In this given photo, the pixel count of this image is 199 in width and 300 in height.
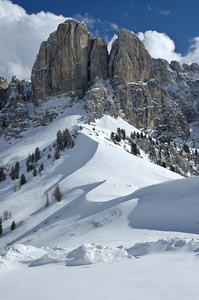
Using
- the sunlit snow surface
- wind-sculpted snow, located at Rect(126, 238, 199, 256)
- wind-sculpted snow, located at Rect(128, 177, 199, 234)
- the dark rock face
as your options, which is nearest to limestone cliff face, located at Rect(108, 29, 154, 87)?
the dark rock face

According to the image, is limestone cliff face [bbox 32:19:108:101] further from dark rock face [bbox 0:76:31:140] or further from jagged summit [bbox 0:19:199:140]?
dark rock face [bbox 0:76:31:140]

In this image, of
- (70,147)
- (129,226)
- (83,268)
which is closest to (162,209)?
(129,226)

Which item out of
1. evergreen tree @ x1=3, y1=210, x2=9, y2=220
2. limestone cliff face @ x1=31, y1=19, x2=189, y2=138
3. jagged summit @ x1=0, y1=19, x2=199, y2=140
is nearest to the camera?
evergreen tree @ x1=3, y1=210, x2=9, y2=220

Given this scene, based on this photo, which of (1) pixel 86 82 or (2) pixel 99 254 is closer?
(2) pixel 99 254

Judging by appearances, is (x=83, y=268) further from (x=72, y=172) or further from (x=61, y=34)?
(x=61, y=34)

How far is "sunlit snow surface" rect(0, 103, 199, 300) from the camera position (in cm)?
646

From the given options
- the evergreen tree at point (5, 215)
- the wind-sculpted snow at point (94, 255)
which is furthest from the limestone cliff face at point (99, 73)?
the wind-sculpted snow at point (94, 255)

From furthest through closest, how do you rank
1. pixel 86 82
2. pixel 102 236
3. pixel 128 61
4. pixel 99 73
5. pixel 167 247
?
pixel 99 73 < pixel 128 61 < pixel 86 82 < pixel 102 236 < pixel 167 247

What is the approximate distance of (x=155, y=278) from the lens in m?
6.75

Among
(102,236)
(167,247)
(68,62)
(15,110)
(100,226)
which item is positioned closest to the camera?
(167,247)

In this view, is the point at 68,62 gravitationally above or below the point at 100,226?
above

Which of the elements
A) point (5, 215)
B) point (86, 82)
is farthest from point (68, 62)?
point (5, 215)

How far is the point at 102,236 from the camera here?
17828 mm

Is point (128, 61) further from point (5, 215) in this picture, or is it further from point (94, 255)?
point (94, 255)
